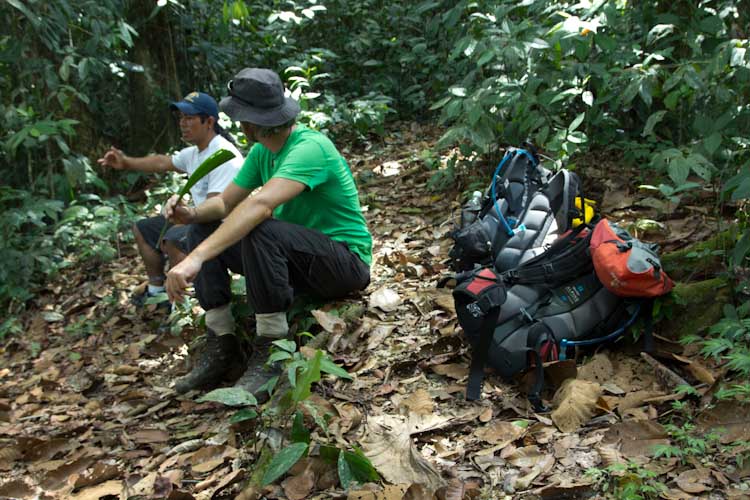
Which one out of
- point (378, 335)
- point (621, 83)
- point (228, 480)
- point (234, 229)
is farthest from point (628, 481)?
point (621, 83)

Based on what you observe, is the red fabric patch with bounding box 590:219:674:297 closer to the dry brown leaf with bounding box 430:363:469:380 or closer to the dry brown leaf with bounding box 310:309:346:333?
the dry brown leaf with bounding box 430:363:469:380

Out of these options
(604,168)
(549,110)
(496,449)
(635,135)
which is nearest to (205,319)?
(496,449)

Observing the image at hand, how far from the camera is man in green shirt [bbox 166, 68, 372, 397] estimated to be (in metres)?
3.40

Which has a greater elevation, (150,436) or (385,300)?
(385,300)

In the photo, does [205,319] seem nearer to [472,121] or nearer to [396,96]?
[472,121]

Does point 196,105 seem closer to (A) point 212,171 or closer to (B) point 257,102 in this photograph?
(A) point 212,171

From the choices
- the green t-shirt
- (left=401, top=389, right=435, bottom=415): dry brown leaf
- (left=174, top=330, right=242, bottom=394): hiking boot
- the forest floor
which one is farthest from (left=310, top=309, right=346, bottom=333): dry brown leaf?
(left=401, top=389, right=435, bottom=415): dry brown leaf

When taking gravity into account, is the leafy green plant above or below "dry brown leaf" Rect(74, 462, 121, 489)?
above

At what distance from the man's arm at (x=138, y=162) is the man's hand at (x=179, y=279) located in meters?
2.09

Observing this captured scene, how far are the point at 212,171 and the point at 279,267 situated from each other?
1.36 meters

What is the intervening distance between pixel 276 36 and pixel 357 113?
70.5 inches

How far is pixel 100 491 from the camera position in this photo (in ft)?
9.24

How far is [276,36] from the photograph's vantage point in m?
8.50

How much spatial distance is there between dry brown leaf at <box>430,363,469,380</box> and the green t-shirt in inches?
37.4
